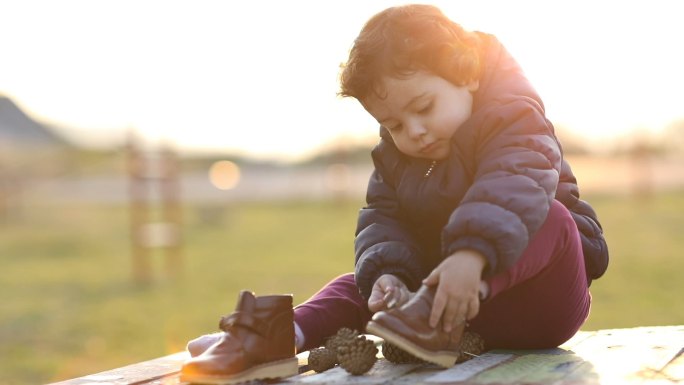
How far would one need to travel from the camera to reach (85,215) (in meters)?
19.9

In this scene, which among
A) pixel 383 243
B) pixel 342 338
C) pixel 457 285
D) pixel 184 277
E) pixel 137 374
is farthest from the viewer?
pixel 184 277

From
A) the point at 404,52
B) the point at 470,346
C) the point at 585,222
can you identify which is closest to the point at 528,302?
the point at 470,346

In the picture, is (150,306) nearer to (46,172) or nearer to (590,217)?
(590,217)

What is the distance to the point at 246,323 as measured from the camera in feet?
7.48

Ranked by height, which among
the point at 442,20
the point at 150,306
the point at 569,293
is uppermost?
the point at 442,20

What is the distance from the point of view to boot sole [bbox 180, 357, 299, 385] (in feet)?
7.25

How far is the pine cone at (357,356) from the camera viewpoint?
231cm

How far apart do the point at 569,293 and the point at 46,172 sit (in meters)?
21.5

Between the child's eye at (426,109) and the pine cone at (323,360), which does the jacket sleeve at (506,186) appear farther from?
the pine cone at (323,360)

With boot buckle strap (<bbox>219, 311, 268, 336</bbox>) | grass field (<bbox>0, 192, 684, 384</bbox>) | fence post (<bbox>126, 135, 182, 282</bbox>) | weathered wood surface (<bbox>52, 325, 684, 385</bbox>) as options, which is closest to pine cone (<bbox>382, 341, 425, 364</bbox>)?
weathered wood surface (<bbox>52, 325, 684, 385</bbox>)

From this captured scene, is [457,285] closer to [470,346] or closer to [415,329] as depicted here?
[415,329]

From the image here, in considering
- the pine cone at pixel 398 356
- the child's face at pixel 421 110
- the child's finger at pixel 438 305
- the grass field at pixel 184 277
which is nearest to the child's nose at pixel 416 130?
the child's face at pixel 421 110

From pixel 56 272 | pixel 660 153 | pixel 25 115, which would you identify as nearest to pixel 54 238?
pixel 25 115

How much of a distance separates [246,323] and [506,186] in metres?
0.70
